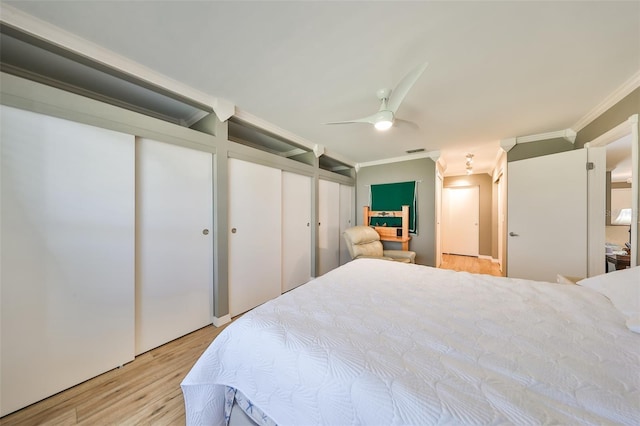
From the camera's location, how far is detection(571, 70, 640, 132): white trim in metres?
1.68

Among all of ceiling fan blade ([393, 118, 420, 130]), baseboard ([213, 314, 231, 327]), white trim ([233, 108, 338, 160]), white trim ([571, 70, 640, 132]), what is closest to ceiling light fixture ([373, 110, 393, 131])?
ceiling fan blade ([393, 118, 420, 130])

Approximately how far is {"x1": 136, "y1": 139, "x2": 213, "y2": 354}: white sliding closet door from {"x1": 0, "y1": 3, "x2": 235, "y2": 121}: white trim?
0.49 metres

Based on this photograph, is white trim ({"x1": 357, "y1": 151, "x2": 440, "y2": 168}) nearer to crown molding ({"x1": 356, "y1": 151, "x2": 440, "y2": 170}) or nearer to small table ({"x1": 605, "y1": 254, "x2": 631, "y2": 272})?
crown molding ({"x1": 356, "y1": 151, "x2": 440, "y2": 170})

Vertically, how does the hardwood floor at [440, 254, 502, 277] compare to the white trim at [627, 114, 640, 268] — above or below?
below

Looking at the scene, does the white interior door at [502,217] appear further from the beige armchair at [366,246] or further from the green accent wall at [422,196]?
the beige armchair at [366,246]

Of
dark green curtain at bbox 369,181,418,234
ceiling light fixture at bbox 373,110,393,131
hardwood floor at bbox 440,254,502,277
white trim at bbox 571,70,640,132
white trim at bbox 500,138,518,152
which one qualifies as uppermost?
white trim at bbox 571,70,640,132

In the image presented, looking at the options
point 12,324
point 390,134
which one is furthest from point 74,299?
point 390,134

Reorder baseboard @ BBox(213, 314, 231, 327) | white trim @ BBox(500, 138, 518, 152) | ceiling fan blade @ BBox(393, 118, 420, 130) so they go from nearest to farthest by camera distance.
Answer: baseboard @ BBox(213, 314, 231, 327), ceiling fan blade @ BBox(393, 118, 420, 130), white trim @ BBox(500, 138, 518, 152)

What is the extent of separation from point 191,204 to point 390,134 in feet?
8.63

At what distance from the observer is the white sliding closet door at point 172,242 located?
1.71 metres

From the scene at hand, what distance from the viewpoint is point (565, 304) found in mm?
1175

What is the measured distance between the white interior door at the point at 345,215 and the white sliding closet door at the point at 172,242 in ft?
8.38

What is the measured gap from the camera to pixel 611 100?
193 centimetres

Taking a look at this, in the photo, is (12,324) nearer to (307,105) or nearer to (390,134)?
(307,105)
